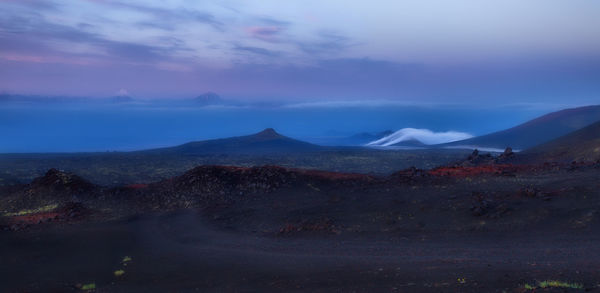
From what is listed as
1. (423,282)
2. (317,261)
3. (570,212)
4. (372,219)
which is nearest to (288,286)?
(317,261)

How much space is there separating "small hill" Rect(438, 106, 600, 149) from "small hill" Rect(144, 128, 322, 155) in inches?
2082

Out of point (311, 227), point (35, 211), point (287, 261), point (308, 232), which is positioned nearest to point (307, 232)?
point (308, 232)

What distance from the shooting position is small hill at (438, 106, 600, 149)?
114 meters

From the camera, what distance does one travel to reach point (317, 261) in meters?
15.2

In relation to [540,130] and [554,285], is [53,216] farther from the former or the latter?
[540,130]

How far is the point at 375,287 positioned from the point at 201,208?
16725 millimetres

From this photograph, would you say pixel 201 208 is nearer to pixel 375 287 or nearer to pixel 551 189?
pixel 375 287

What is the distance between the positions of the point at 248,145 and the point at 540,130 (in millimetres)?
91941

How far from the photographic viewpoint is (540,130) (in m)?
119

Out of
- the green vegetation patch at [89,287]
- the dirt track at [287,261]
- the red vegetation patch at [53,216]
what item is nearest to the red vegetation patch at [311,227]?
the dirt track at [287,261]

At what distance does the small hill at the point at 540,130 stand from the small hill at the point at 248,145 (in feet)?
173

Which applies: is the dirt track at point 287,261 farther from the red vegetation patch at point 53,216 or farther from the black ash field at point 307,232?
the red vegetation patch at point 53,216

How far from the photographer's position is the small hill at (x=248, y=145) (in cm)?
12862

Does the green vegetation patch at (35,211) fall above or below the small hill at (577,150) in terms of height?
below
